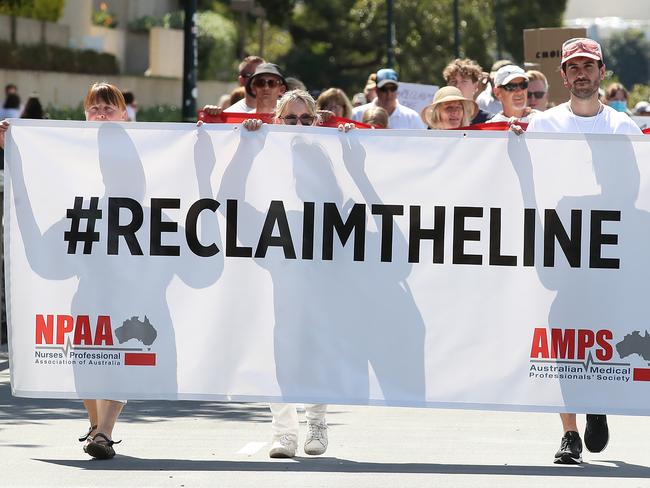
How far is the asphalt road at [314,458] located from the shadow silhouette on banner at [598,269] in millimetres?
511

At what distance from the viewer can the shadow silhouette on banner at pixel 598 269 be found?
9172mm

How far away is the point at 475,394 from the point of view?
9.27m

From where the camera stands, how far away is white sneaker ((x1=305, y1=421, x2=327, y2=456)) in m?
9.59

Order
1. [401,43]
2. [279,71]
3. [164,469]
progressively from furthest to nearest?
[401,43], [279,71], [164,469]

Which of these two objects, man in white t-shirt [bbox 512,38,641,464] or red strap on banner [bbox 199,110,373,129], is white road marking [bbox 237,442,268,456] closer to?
man in white t-shirt [bbox 512,38,641,464]

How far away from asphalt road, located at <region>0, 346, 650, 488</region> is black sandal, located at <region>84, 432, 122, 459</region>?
0.16ft

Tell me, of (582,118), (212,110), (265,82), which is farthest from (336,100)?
(582,118)

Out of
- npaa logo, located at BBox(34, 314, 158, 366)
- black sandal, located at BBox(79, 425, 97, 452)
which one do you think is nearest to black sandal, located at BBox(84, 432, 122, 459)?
black sandal, located at BBox(79, 425, 97, 452)

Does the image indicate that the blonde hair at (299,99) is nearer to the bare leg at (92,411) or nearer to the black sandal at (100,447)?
the bare leg at (92,411)

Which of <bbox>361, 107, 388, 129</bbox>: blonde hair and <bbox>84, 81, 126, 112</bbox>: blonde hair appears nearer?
<bbox>84, 81, 126, 112</bbox>: blonde hair

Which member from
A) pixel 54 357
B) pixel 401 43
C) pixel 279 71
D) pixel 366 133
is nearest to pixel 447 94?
pixel 279 71

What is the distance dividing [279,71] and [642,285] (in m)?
3.50

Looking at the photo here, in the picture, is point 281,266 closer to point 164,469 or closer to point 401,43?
point 164,469

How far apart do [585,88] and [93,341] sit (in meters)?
2.82
